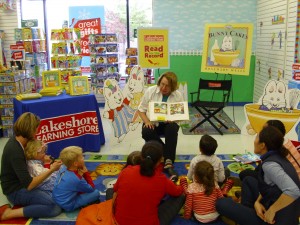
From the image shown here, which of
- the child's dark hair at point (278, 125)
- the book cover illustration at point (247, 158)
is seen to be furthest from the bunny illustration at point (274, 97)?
the child's dark hair at point (278, 125)

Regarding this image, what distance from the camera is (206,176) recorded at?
287 cm

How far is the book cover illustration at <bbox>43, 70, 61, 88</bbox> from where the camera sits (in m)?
4.90

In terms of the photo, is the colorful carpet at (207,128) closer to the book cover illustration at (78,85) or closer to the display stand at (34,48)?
the book cover illustration at (78,85)

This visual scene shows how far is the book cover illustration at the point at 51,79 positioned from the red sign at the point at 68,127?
71 cm

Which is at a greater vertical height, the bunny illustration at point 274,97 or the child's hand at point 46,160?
the bunny illustration at point 274,97

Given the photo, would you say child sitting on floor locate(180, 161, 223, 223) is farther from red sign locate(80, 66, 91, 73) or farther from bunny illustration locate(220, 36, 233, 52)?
red sign locate(80, 66, 91, 73)

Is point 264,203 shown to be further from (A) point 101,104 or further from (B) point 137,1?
(B) point 137,1

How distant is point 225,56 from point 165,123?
254 cm

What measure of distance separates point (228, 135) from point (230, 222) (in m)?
2.80

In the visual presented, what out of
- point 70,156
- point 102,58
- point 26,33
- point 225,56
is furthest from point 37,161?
point 26,33

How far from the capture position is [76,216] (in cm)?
310

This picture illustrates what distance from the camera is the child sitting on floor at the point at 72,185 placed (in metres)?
3.01

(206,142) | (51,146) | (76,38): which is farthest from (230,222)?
(76,38)

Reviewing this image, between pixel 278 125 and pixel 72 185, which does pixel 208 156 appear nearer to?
pixel 278 125
